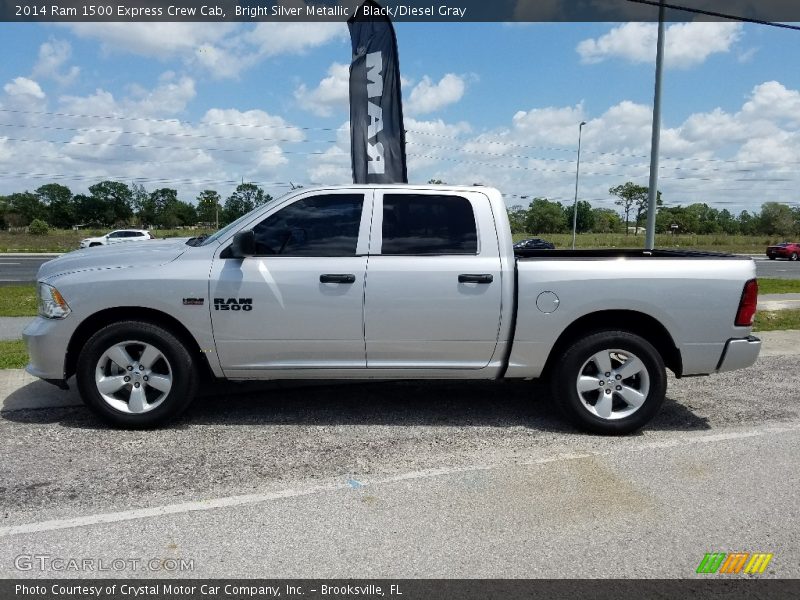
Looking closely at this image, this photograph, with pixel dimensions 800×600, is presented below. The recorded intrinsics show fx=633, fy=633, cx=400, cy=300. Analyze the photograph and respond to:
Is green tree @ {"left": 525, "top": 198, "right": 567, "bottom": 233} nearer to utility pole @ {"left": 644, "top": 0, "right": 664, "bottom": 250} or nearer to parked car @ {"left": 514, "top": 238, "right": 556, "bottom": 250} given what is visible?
parked car @ {"left": 514, "top": 238, "right": 556, "bottom": 250}

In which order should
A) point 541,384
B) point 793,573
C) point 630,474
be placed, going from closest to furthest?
point 793,573 < point 630,474 < point 541,384

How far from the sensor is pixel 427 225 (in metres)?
4.89

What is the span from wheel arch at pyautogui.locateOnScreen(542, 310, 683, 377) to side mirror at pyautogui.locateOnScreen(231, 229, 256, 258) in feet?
7.94

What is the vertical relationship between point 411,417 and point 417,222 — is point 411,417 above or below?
below

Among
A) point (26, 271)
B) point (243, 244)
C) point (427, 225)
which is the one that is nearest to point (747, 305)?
point (427, 225)

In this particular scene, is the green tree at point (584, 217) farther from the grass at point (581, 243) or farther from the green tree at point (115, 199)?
the green tree at point (115, 199)

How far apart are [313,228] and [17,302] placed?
28.8 ft

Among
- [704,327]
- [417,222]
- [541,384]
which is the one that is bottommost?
[541,384]

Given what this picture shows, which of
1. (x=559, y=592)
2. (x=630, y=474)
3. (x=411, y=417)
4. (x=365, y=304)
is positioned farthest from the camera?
(x=411, y=417)

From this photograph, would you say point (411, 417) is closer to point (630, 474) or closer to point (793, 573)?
point (630, 474)

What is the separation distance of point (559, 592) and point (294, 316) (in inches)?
107

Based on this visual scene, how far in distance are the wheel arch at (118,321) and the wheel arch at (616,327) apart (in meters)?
2.75

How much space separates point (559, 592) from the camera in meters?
2.74

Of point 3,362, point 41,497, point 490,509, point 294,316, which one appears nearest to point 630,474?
point 490,509
